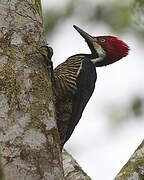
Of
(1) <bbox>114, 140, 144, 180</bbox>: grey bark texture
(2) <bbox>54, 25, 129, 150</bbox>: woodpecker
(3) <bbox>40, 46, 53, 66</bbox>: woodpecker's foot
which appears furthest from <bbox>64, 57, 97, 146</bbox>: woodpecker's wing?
(3) <bbox>40, 46, 53, 66</bbox>: woodpecker's foot

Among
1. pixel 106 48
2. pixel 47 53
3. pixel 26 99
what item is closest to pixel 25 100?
pixel 26 99

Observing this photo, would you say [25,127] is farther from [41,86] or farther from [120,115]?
[120,115]

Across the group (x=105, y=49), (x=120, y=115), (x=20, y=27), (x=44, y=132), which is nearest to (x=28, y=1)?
(x=20, y=27)

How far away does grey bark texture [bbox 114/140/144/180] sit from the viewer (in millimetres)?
3557

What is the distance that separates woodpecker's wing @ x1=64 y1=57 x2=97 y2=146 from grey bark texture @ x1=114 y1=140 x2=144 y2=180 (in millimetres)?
680

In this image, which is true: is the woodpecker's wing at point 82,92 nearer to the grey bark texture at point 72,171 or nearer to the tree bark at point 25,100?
the grey bark texture at point 72,171

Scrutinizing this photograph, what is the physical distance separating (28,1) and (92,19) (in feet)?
13.6

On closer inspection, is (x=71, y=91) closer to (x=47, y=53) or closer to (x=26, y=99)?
(x=47, y=53)

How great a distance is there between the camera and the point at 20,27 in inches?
127

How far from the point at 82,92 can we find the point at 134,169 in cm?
99

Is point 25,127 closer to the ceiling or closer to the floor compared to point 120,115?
closer to the ceiling

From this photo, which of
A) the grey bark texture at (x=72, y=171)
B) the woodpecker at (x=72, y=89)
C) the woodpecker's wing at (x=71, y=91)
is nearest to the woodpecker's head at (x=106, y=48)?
the woodpecker at (x=72, y=89)

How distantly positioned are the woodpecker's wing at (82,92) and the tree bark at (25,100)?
1.02 metres

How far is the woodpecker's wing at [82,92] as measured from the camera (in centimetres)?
430
